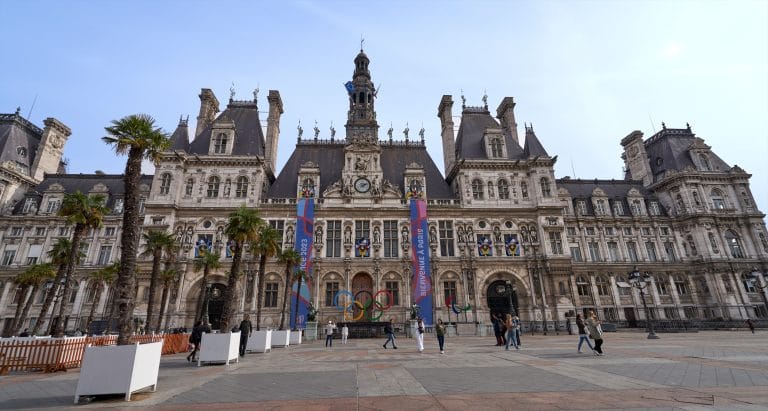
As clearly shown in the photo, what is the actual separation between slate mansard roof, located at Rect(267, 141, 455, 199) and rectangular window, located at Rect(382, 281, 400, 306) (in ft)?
36.2

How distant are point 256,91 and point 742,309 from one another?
6427 cm

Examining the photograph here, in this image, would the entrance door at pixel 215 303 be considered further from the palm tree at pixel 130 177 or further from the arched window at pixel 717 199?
the arched window at pixel 717 199

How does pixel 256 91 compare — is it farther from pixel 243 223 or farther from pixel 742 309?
pixel 742 309

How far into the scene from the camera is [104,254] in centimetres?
3997

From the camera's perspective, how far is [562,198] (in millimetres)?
44469

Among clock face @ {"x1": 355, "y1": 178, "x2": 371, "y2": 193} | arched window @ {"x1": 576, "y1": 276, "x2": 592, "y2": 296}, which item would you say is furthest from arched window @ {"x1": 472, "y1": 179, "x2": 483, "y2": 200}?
arched window @ {"x1": 576, "y1": 276, "x2": 592, "y2": 296}

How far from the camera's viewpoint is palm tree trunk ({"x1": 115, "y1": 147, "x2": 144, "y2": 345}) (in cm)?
955

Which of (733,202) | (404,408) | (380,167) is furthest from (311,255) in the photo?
(733,202)

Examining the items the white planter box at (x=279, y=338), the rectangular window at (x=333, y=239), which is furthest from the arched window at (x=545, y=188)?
the white planter box at (x=279, y=338)

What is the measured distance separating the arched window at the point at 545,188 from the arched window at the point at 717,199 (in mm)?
23316

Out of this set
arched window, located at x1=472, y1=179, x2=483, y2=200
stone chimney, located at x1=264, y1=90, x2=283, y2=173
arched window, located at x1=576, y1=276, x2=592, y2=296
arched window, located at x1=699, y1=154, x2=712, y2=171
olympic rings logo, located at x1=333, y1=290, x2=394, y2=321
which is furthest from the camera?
arched window, located at x1=699, y1=154, x2=712, y2=171

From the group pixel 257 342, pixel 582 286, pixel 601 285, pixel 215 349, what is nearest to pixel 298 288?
pixel 257 342

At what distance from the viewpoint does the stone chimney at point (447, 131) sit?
44550mm

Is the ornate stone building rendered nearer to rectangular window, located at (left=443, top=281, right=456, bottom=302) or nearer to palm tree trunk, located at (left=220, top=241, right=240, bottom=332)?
rectangular window, located at (left=443, top=281, right=456, bottom=302)
